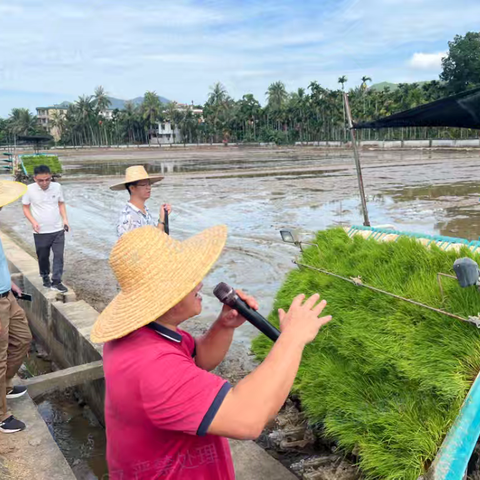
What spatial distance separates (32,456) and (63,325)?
8.22ft

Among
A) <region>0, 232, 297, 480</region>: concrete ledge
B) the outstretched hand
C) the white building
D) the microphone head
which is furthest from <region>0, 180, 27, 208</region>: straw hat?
the white building

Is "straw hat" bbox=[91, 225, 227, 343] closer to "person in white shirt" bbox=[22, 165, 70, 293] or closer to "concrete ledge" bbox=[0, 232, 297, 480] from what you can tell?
"concrete ledge" bbox=[0, 232, 297, 480]

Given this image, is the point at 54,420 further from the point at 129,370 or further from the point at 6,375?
the point at 129,370

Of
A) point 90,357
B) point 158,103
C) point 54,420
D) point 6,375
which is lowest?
point 54,420

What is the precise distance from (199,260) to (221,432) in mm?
528

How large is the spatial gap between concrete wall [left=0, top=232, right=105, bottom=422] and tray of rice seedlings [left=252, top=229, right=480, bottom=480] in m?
2.15

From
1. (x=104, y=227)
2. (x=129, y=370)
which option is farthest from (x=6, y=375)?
(x=104, y=227)

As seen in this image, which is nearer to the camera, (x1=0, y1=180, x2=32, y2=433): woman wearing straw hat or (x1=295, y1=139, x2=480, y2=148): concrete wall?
(x1=0, y1=180, x2=32, y2=433): woman wearing straw hat

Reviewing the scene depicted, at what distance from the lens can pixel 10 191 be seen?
3.58m

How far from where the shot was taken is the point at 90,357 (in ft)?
15.1

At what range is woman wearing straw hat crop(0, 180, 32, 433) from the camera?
3217 mm

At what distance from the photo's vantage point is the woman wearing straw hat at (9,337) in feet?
10.6

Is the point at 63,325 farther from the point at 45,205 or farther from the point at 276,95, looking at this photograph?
the point at 276,95

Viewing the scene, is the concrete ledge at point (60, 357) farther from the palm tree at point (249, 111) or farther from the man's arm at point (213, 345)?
the palm tree at point (249, 111)
